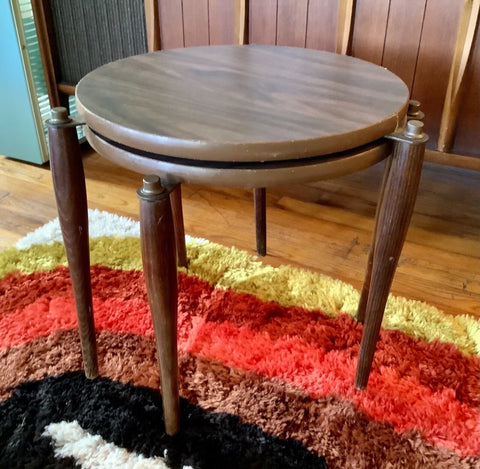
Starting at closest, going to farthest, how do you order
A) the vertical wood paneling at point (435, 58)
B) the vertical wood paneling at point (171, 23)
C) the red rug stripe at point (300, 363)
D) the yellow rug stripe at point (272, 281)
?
the red rug stripe at point (300, 363)
the yellow rug stripe at point (272, 281)
the vertical wood paneling at point (435, 58)
the vertical wood paneling at point (171, 23)

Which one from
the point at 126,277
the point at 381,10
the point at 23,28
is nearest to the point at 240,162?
the point at 126,277

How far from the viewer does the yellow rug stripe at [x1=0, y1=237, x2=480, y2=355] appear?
97 cm

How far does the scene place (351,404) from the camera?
2.67 ft

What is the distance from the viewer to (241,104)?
0.67 m

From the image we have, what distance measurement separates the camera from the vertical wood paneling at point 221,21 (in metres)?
1.29

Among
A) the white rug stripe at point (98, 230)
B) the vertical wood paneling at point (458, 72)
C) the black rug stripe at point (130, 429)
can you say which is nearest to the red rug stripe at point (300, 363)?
the black rug stripe at point (130, 429)

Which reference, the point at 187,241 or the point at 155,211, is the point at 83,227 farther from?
the point at 187,241

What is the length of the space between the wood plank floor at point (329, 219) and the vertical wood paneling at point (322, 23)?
40cm

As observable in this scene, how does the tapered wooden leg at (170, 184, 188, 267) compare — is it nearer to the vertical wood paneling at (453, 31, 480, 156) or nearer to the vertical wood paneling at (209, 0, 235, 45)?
the vertical wood paneling at (209, 0, 235, 45)

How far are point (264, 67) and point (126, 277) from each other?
53 centimetres

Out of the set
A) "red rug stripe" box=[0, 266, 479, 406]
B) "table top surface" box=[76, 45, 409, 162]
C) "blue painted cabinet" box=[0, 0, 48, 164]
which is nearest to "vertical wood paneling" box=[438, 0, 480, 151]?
"table top surface" box=[76, 45, 409, 162]

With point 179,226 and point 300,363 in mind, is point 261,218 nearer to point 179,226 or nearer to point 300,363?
point 179,226

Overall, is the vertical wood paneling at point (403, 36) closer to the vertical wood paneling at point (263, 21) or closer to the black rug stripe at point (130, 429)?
the vertical wood paneling at point (263, 21)

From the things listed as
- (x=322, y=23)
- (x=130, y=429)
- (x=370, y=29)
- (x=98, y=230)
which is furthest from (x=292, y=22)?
(x=130, y=429)
